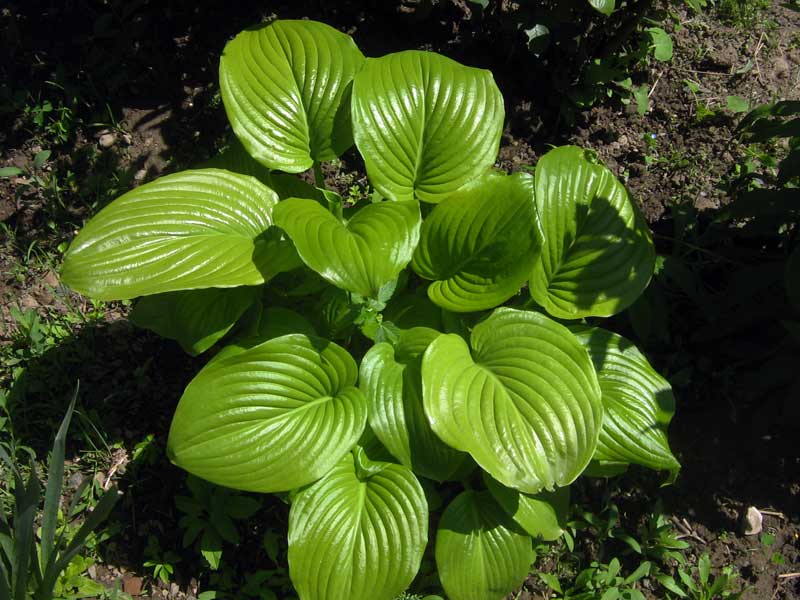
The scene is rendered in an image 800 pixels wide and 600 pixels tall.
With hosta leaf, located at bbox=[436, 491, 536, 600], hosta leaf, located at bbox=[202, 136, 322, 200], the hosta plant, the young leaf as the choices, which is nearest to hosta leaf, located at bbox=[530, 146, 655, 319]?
the hosta plant

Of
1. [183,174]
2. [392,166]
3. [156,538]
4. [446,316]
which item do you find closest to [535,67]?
[392,166]

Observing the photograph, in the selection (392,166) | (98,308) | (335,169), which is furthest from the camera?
(335,169)

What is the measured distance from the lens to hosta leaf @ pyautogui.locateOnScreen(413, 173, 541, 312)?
1.96m

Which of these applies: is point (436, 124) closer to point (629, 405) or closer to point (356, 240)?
point (356, 240)

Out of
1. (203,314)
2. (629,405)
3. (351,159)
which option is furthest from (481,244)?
(351,159)

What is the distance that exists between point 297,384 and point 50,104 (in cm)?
178

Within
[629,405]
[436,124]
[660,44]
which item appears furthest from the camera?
[660,44]

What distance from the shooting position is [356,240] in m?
1.90

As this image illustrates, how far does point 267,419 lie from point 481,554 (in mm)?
743

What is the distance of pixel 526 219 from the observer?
77.4 inches

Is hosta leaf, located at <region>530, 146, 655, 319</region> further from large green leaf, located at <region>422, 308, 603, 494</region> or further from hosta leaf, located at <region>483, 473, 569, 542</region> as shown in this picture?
hosta leaf, located at <region>483, 473, 569, 542</region>

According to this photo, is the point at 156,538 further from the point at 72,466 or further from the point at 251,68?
the point at 251,68

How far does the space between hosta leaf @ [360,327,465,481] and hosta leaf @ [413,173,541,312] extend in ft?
0.97

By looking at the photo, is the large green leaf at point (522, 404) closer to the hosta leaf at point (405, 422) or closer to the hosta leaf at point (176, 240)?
the hosta leaf at point (405, 422)
